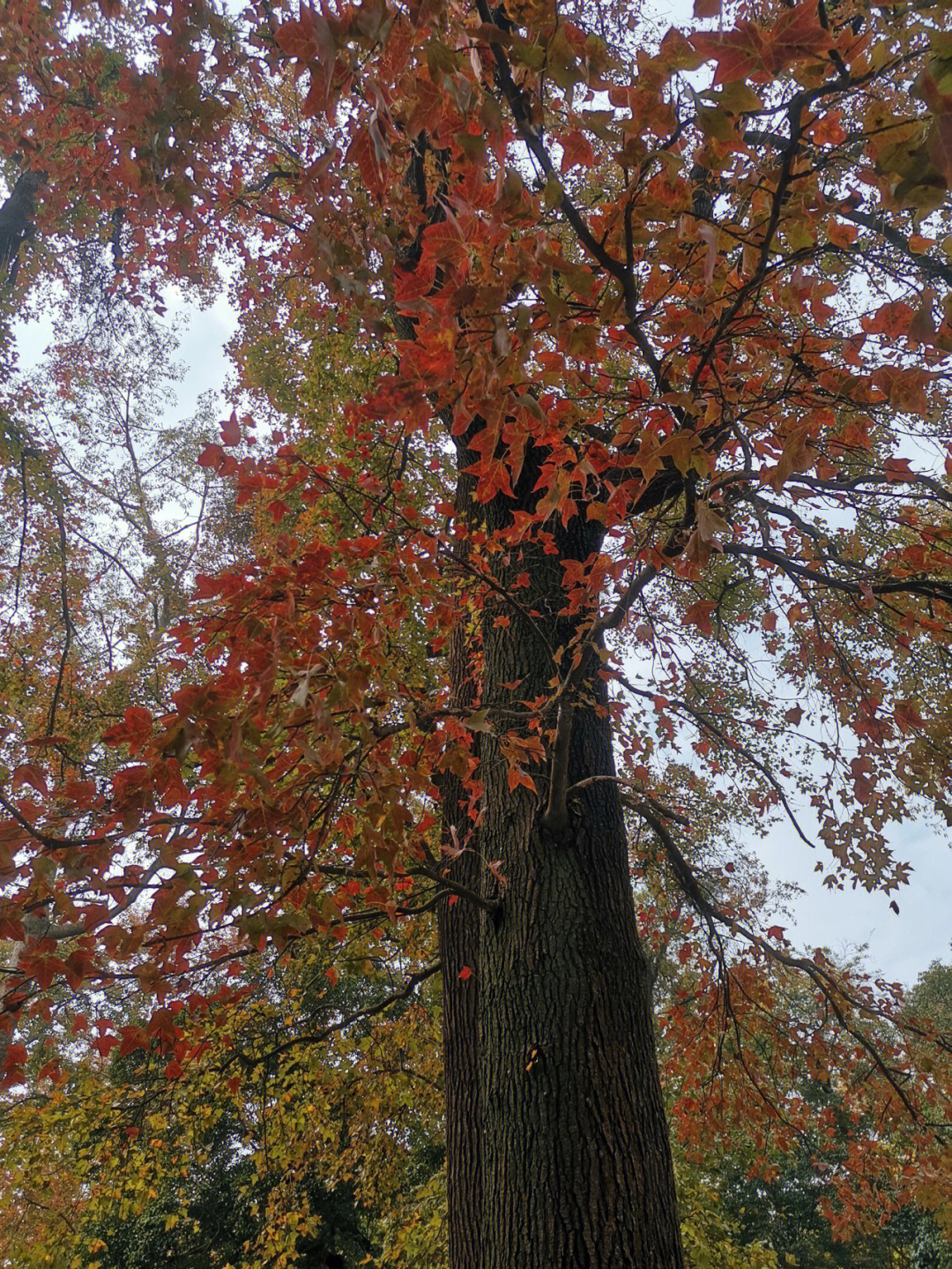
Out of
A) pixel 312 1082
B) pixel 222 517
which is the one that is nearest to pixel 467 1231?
pixel 312 1082

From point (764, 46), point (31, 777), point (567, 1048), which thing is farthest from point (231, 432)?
point (567, 1048)

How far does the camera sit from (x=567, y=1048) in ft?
7.52

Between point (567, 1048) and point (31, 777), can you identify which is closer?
point (31, 777)

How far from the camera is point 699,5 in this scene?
1224 mm

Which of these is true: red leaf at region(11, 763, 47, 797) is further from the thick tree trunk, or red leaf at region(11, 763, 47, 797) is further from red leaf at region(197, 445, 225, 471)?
the thick tree trunk

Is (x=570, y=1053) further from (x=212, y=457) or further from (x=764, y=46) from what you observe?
(x=764, y=46)

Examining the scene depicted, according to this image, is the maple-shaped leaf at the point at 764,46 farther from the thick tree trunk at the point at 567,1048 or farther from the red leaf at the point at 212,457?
the thick tree trunk at the point at 567,1048

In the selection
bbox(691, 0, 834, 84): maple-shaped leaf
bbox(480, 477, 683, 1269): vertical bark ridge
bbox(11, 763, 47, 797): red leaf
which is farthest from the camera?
bbox(480, 477, 683, 1269): vertical bark ridge

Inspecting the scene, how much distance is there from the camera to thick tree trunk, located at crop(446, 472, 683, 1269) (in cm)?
205

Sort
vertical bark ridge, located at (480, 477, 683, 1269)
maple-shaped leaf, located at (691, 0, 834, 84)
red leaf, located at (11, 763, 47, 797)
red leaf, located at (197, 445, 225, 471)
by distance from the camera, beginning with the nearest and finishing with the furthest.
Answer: maple-shaped leaf, located at (691, 0, 834, 84) → red leaf, located at (11, 763, 47, 797) → vertical bark ridge, located at (480, 477, 683, 1269) → red leaf, located at (197, 445, 225, 471)

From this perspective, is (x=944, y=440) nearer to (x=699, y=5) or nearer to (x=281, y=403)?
(x=699, y=5)

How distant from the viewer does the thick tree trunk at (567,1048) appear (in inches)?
80.7

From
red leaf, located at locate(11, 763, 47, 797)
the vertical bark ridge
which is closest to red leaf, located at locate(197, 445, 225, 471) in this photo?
red leaf, located at locate(11, 763, 47, 797)

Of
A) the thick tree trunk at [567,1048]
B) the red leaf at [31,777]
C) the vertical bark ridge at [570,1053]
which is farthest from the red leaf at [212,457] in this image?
the vertical bark ridge at [570,1053]
